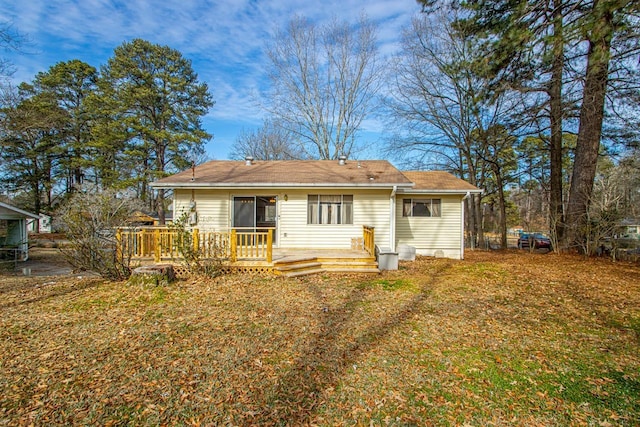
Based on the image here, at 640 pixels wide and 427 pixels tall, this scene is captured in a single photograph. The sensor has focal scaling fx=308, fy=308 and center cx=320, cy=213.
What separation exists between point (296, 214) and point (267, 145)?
1621cm

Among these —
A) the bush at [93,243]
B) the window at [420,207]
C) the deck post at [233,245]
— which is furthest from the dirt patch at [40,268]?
the window at [420,207]

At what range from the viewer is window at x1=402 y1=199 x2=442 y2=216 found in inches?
463

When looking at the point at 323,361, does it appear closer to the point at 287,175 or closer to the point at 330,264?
the point at 330,264

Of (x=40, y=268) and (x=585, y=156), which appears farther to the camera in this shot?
(x=40, y=268)

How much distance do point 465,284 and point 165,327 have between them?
5.98 m

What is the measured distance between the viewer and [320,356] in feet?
11.7

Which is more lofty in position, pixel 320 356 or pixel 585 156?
pixel 585 156

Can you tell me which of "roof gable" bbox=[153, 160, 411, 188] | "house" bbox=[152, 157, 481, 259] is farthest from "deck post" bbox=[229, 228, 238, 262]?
"roof gable" bbox=[153, 160, 411, 188]

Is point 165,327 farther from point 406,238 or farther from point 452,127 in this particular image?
point 452,127

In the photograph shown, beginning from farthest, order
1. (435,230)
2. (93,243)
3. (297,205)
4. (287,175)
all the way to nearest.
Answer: (435,230), (287,175), (297,205), (93,243)

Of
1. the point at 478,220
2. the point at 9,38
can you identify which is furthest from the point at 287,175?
the point at 478,220

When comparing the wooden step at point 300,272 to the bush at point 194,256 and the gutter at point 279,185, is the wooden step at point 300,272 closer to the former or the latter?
the bush at point 194,256

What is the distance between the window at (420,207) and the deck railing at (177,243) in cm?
630

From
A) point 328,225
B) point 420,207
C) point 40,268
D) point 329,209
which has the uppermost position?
point 420,207
